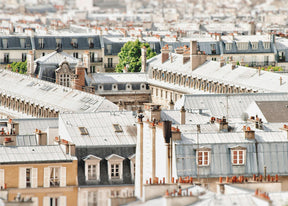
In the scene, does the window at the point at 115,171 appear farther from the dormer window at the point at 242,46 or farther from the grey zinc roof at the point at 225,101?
the dormer window at the point at 242,46

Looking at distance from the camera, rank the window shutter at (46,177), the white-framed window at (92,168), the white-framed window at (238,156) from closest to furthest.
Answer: the white-framed window at (238,156) → the window shutter at (46,177) → the white-framed window at (92,168)

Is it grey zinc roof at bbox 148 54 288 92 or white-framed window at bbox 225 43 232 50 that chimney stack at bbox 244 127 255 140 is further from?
white-framed window at bbox 225 43 232 50

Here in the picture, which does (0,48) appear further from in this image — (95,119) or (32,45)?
(95,119)

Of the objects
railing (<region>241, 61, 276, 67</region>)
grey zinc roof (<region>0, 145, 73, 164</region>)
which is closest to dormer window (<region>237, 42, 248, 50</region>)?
railing (<region>241, 61, 276, 67</region>)

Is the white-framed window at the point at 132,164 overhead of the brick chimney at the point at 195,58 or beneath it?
beneath

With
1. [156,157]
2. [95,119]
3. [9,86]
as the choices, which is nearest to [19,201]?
[156,157]

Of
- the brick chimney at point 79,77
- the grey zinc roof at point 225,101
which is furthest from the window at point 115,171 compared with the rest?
the brick chimney at point 79,77
